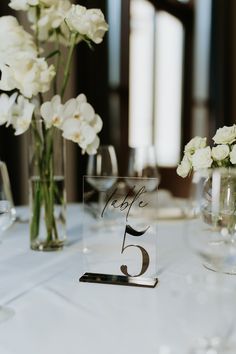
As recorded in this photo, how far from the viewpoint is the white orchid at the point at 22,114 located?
31.8 inches

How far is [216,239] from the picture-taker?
2.04ft

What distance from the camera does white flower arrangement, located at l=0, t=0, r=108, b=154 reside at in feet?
2.53

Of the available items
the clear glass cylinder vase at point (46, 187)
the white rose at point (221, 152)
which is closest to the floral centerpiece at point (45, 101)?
the clear glass cylinder vase at point (46, 187)

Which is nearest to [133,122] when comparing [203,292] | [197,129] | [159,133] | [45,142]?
[159,133]

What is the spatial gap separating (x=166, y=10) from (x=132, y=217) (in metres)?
3.43

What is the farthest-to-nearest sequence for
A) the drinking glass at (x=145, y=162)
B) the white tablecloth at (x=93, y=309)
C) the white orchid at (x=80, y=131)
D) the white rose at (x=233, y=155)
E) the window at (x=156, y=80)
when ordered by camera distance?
1. the window at (x=156, y=80)
2. the drinking glass at (x=145, y=162)
3. the white orchid at (x=80, y=131)
4. the white rose at (x=233, y=155)
5. the white tablecloth at (x=93, y=309)

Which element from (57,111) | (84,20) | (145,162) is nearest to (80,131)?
(57,111)

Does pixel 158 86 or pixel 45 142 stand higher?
pixel 158 86

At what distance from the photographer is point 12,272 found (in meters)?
0.78

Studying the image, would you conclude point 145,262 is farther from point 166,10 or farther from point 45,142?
point 166,10

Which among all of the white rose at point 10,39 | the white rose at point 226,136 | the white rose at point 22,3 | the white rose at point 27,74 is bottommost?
the white rose at point 226,136

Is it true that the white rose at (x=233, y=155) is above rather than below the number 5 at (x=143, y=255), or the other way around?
above

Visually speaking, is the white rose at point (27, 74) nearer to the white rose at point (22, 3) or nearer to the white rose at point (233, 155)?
the white rose at point (22, 3)

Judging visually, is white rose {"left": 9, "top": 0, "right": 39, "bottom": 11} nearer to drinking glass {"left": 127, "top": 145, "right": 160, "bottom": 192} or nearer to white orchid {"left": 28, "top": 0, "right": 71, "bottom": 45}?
white orchid {"left": 28, "top": 0, "right": 71, "bottom": 45}
